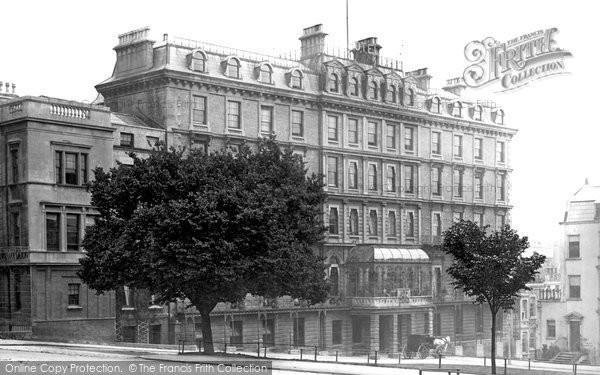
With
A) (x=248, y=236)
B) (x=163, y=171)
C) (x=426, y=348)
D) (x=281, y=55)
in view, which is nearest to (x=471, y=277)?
(x=248, y=236)

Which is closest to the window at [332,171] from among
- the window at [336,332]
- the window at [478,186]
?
the window at [336,332]

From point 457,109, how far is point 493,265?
47681mm

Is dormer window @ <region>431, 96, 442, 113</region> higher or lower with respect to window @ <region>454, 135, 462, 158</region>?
higher

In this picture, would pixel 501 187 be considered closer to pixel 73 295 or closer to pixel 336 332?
pixel 336 332

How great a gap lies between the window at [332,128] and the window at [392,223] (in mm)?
8828

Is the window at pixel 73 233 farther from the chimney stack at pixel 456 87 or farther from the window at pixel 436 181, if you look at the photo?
the chimney stack at pixel 456 87

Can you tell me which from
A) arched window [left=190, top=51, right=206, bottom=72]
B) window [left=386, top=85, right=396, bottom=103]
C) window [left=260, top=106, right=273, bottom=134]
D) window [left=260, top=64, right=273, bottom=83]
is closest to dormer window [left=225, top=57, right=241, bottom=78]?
arched window [left=190, top=51, right=206, bottom=72]

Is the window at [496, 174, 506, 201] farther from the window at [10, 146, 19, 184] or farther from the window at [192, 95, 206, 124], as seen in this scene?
the window at [10, 146, 19, 184]

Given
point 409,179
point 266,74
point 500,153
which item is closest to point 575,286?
point 409,179

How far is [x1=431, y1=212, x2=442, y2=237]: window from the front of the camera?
8350 centimetres

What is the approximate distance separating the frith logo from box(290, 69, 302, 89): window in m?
14.0

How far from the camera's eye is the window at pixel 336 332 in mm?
73438

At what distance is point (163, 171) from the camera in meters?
45.2

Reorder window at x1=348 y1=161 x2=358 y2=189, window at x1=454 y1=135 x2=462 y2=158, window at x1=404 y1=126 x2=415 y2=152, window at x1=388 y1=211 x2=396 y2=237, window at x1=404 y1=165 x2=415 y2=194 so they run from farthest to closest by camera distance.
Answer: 1. window at x1=454 y1=135 x2=462 y2=158
2. window at x1=404 y1=126 x2=415 y2=152
3. window at x1=404 y1=165 x2=415 y2=194
4. window at x1=388 y1=211 x2=396 y2=237
5. window at x1=348 y1=161 x2=358 y2=189
